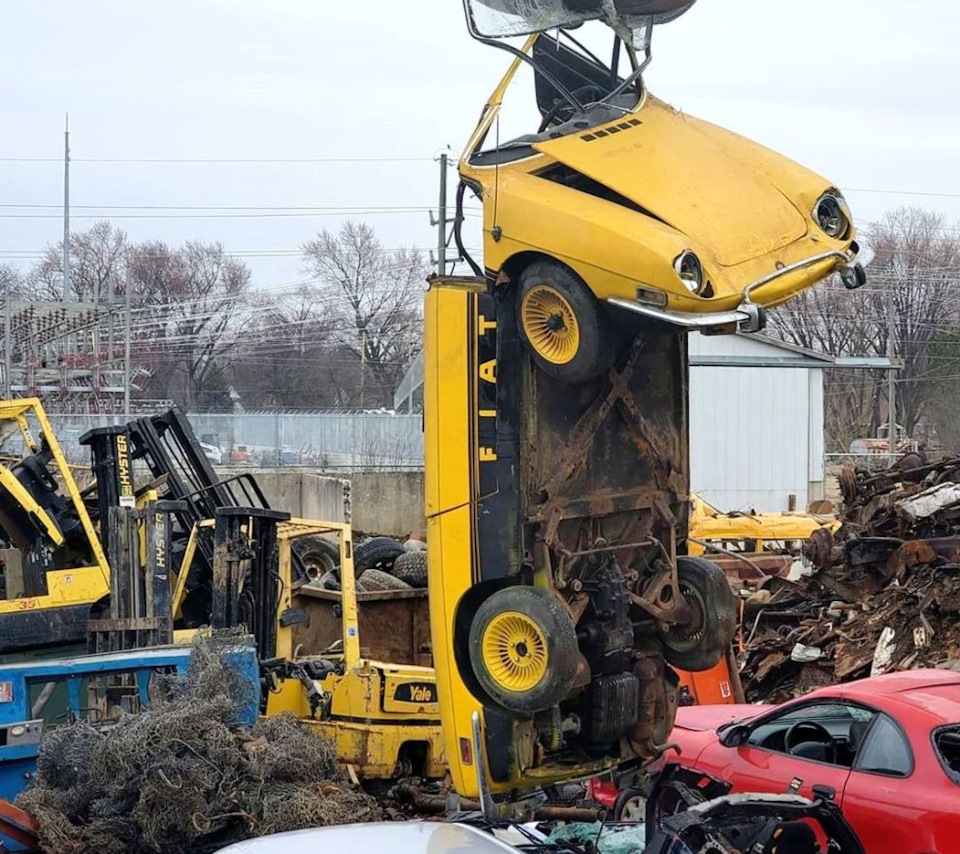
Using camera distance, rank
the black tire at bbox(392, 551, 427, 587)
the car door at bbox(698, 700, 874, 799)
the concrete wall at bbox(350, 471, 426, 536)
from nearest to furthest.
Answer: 1. the car door at bbox(698, 700, 874, 799)
2. the black tire at bbox(392, 551, 427, 587)
3. the concrete wall at bbox(350, 471, 426, 536)

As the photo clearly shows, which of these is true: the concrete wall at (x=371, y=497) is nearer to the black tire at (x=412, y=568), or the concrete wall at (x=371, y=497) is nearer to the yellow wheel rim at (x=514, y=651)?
the black tire at (x=412, y=568)

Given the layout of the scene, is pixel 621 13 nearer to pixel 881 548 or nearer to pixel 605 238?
pixel 605 238

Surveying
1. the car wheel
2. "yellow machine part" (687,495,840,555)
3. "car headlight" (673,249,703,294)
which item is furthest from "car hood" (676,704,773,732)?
"yellow machine part" (687,495,840,555)

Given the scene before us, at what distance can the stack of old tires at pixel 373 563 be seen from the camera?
672 inches

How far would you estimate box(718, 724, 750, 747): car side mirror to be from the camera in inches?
311

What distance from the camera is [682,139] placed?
5.84 metres

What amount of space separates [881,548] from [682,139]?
9.35m

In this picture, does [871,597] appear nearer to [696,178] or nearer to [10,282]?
[696,178]

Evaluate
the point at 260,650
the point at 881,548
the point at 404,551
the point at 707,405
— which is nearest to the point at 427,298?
the point at 260,650

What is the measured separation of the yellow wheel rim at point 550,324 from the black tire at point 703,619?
55.0 inches

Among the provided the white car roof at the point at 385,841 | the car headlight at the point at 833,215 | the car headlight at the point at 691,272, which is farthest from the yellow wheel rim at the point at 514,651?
the car headlight at the point at 833,215

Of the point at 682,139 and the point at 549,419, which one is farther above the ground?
the point at 682,139

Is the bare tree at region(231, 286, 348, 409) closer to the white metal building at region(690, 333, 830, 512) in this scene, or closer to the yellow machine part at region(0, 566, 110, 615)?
the white metal building at region(690, 333, 830, 512)

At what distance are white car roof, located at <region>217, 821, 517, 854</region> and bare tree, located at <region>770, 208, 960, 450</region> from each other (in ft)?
174
